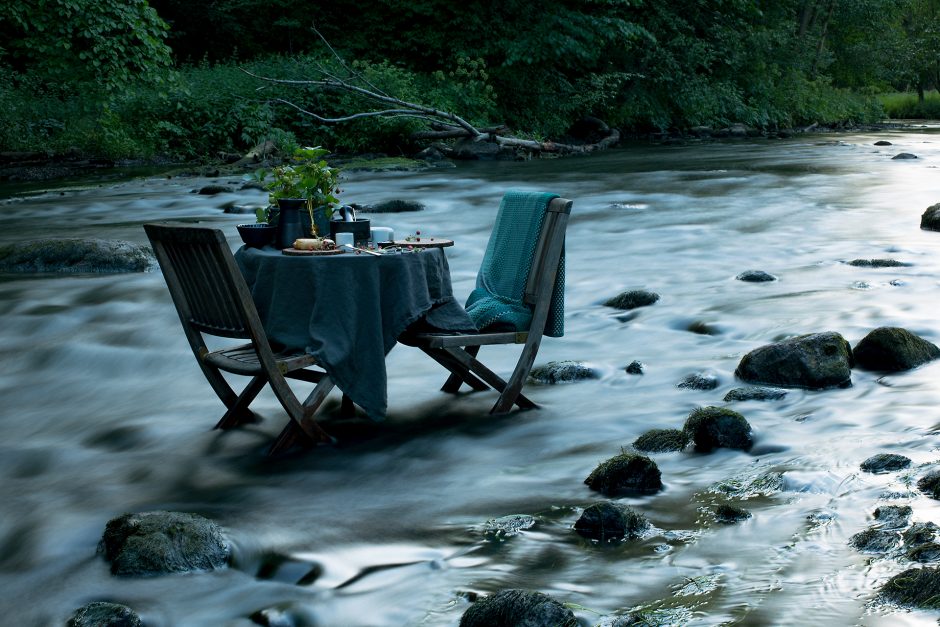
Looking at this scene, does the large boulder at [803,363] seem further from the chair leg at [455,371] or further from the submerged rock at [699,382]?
the chair leg at [455,371]

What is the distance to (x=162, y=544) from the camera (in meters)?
4.27

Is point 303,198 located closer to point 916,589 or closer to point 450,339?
point 450,339

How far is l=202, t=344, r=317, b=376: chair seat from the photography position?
5.36 m

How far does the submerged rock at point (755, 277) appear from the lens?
34.3ft

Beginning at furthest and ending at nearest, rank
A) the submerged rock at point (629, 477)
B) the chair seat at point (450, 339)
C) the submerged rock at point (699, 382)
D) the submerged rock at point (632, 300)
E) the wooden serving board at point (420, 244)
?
1. the submerged rock at point (632, 300)
2. the submerged rock at point (699, 382)
3. the wooden serving board at point (420, 244)
4. the chair seat at point (450, 339)
5. the submerged rock at point (629, 477)

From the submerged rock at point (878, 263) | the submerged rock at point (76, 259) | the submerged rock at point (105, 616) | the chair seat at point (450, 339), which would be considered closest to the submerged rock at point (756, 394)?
the chair seat at point (450, 339)

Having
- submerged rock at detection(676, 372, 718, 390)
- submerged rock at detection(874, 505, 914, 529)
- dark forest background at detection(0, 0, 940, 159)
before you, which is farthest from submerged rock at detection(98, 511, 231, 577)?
dark forest background at detection(0, 0, 940, 159)

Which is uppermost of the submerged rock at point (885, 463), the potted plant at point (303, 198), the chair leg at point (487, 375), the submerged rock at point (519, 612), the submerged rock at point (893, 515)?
the potted plant at point (303, 198)

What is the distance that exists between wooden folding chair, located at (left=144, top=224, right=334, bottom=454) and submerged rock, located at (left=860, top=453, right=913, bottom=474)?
2625 mm

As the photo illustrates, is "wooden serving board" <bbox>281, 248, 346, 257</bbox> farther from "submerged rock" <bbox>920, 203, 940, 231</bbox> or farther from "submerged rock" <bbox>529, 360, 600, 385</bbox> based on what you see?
"submerged rock" <bbox>920, 203, 940, 231</bbox>

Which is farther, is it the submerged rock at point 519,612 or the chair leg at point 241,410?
the chair leg at point 241,410

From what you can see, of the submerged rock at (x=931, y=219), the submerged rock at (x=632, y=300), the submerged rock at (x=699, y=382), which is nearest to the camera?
the submerged rock at (x=699, y=382)

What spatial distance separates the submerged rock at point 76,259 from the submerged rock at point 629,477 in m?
7.98

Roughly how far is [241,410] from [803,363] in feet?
11.0
